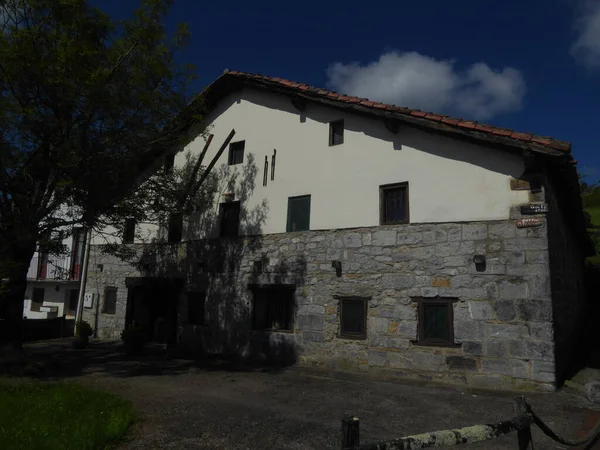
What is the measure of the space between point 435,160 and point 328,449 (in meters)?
6.54

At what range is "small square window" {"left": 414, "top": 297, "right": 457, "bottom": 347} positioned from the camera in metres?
8.46

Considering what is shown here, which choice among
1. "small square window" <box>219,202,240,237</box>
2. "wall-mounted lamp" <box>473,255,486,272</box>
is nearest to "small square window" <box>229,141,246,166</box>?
"small square window" <box>219,202,240,237</box>

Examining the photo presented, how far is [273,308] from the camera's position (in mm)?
11117

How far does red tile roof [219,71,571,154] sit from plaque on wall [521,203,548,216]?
101 centimetres

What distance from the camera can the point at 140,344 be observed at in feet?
39.7

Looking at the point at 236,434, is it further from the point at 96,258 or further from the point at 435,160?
the point at 96,258

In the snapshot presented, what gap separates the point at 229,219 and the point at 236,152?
7.10ft

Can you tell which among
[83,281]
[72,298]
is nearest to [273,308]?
[83,281]

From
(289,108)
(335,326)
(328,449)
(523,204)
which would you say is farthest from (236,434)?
(289,108)

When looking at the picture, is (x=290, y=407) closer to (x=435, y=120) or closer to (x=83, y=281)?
(x=435, y=120)

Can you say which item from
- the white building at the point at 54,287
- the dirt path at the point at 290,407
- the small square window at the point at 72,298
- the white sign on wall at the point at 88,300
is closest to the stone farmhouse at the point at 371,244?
the dirt path at the point at 290,407

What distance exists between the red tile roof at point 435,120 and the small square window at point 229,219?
Answer: 12.3 feet

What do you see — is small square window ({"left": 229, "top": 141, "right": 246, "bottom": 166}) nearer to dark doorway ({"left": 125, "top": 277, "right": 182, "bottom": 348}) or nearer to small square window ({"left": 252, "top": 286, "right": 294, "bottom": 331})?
small square window ({"left": 252, "top": 286, "right": 294, "bottom": 331})

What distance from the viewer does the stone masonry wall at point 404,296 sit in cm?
774
